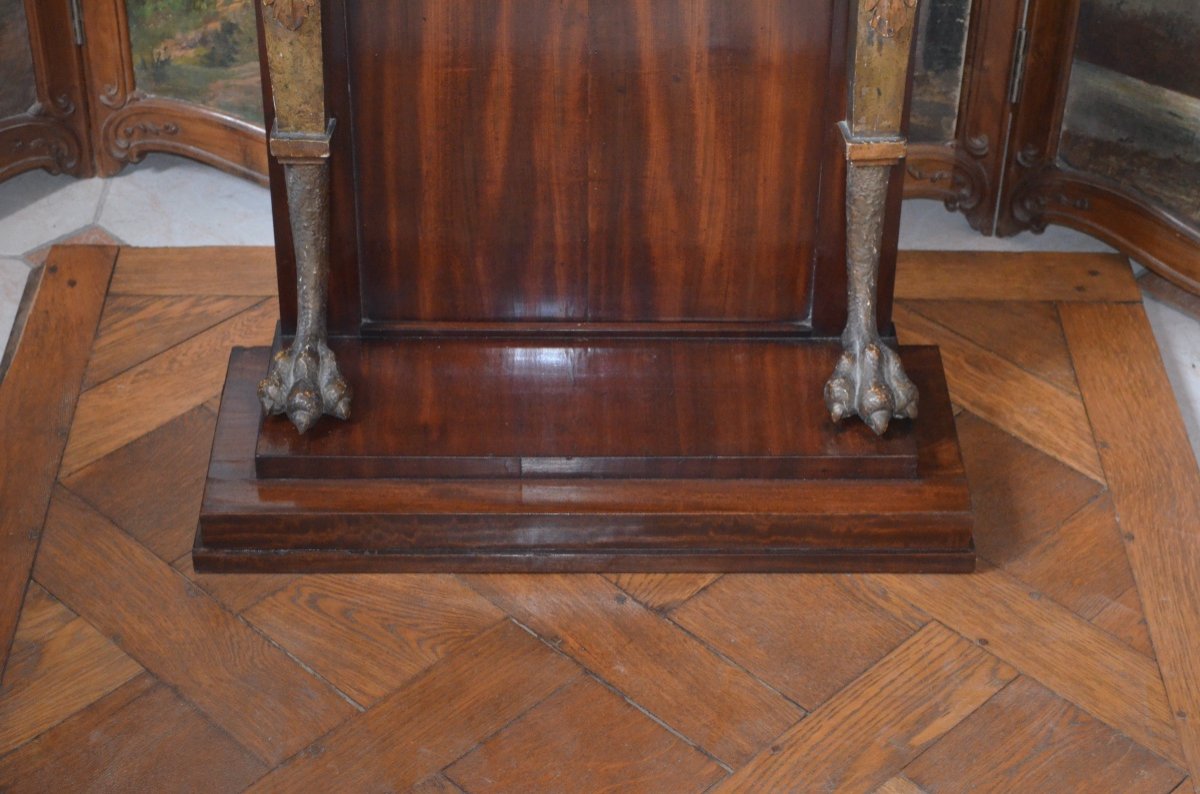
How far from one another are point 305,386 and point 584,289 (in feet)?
0.90

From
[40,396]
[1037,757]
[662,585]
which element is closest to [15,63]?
[40,396]

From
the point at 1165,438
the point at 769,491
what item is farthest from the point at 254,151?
the point at 1165,438

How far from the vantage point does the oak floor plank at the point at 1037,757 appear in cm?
138

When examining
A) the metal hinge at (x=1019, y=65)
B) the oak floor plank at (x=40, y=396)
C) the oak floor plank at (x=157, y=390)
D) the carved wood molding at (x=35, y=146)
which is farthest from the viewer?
the carved wood molding at (x=35, y=146)

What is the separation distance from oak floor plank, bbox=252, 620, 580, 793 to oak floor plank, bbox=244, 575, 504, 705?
2 cm

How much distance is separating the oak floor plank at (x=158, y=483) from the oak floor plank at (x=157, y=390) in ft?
0.05

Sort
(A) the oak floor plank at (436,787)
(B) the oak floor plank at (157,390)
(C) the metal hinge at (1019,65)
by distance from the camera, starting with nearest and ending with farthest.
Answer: (A) the oak floor plank at (436,787) → (B) the oak floor plank at (157,390) → (C) the metal hinge at (1019,65)

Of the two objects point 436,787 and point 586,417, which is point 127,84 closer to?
point 586,417

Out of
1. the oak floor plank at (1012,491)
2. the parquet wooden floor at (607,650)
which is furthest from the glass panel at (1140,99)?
the oak floor plank at (1012,491)

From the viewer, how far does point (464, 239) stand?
1.61m

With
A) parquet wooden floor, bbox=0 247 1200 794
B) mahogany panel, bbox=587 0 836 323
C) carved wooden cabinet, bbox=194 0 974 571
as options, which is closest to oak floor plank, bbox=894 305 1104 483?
parquet wooden floor, bbox=0 247 1200 794

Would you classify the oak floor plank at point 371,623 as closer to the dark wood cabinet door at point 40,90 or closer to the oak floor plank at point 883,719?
the oak floor plank at point 883,719

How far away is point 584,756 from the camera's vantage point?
1.40 m

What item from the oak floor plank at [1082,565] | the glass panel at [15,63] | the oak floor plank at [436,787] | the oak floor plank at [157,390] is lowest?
the oak floor plank at [436,787]
